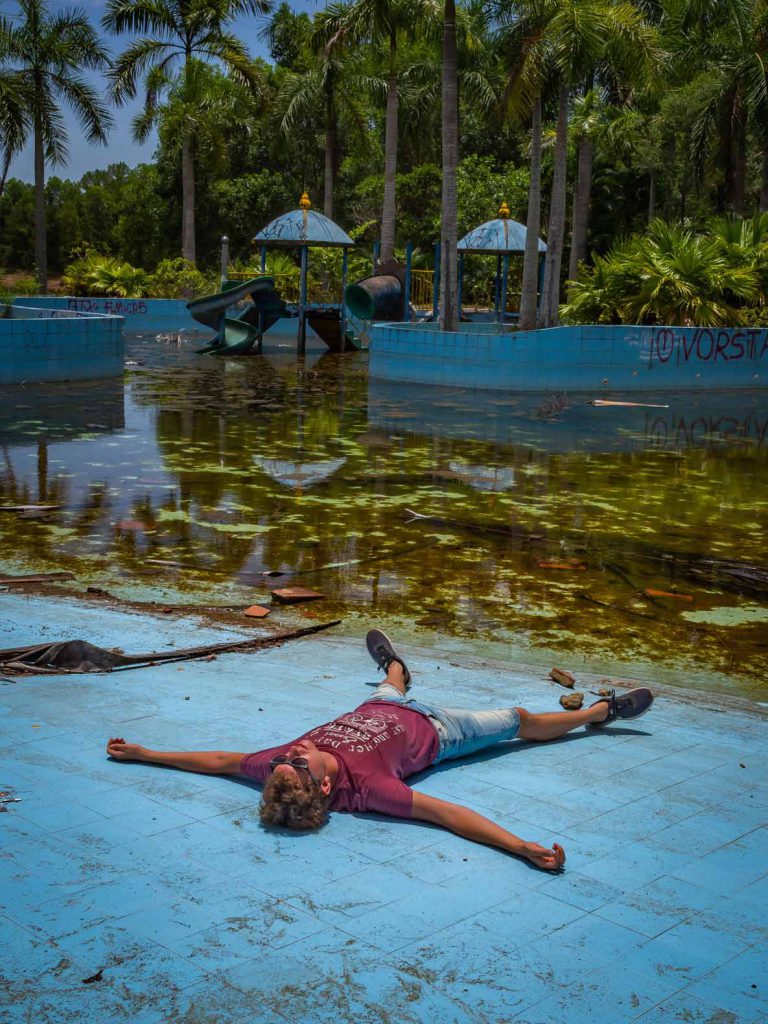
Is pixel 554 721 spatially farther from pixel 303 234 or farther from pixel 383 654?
pixel 303 234

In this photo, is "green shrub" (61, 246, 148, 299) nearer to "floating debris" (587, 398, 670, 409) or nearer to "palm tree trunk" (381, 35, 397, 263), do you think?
"palm tree trunk" (381, 35, 397, 263)

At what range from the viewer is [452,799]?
4074mm

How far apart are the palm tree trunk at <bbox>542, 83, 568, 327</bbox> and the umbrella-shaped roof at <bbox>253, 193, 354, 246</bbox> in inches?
232

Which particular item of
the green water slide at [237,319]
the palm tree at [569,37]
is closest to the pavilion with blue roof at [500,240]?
the green water slide at [237,319]

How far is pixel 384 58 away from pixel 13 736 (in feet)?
99.2

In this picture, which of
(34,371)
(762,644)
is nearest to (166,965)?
(762,644)

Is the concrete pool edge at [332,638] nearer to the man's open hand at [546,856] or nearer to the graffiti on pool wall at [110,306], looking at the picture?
the man's open hand at [546,856]

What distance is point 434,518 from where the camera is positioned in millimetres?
9953

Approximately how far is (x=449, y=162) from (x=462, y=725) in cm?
1830

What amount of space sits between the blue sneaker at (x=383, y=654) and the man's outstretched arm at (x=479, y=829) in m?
1.29

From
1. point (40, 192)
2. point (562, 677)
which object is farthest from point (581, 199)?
point (562, 677)

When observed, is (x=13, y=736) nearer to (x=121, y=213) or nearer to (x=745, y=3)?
(x=745, y=3)

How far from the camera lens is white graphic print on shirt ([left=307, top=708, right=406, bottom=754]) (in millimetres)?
3934

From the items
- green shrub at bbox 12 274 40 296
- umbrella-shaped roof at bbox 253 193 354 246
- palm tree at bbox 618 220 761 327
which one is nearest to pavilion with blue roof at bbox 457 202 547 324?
umbrella-shaped roof at bbox 253 193 354 246
